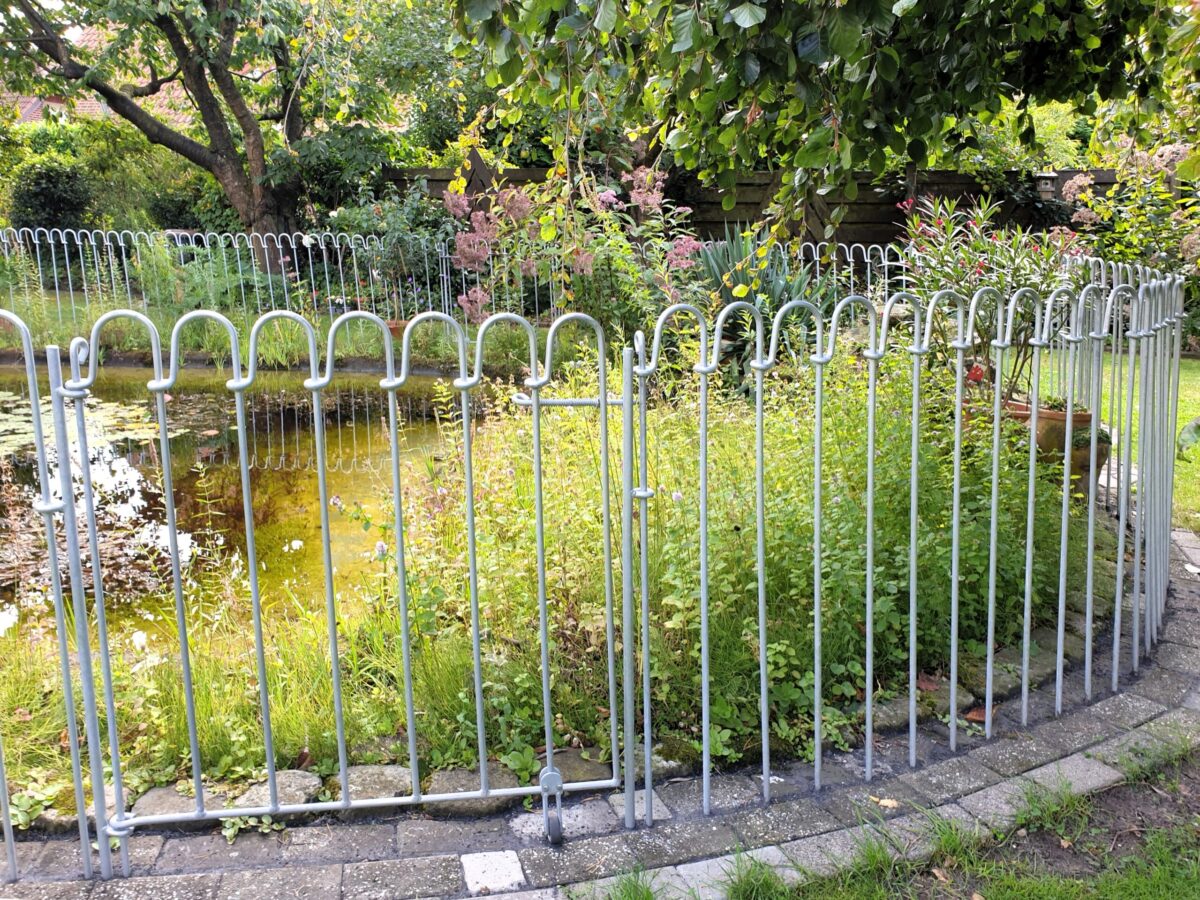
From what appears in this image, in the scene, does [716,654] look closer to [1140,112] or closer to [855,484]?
[855,484]

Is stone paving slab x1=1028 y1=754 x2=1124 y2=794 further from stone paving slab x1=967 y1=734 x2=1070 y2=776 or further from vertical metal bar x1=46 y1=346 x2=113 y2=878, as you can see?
vertical metal bar x1=46 y1=346 x2=113 y2=878

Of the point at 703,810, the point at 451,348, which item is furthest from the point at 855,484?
the point at 451,348

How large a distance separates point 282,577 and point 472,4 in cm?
284

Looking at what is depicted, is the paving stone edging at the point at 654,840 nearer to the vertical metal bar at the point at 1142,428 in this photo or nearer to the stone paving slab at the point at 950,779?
the stone paving slab at the point at 950,779

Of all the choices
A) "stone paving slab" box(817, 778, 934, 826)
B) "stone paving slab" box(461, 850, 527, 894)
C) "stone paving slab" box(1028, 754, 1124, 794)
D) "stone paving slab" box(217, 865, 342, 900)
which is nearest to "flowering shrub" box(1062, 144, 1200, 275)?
"stone paving slab" box(1028, 754, 1124, 794)

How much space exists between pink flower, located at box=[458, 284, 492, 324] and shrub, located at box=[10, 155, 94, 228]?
904 centimetres

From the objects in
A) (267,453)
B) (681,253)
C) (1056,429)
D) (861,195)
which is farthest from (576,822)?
(861,195)

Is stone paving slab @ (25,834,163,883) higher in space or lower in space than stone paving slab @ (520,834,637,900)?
higher

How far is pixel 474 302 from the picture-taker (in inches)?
357

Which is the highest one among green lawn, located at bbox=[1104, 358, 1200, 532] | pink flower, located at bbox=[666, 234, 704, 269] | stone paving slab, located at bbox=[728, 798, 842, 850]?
pink flower, located at bbox=[666, 234, 704, 269]

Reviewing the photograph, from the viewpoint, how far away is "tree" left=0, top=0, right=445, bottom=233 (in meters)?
10.5

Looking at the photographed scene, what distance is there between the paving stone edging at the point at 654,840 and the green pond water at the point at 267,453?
1505 mm

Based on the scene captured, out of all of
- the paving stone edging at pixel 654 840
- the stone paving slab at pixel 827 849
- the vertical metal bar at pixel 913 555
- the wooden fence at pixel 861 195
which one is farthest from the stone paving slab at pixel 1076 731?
the wooden fence at pixel 861 195

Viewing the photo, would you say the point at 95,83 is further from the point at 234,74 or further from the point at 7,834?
the point at 7,834
